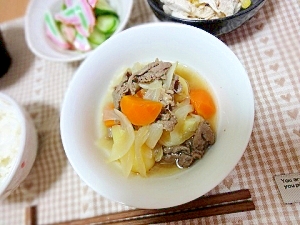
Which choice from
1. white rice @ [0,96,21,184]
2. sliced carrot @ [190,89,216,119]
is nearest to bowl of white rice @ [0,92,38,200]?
white rice @ [0,96,21,184]

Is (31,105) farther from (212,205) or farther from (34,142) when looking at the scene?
(212,205)

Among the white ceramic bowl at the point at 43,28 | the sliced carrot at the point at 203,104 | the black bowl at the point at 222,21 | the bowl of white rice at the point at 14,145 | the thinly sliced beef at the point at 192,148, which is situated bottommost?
the bowl of white rice at the point at 14,145

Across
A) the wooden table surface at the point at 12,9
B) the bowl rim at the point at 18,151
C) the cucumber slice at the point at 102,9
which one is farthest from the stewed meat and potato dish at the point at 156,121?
the wooden table surface at the point at 12,9

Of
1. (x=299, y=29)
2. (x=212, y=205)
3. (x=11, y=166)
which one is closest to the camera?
(x=212, y=205)

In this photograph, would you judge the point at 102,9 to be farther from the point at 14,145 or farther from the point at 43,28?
the point at 14,145

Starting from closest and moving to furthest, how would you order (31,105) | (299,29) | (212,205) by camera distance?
(212,205), (299,29), (31,105)

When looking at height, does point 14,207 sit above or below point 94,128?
below

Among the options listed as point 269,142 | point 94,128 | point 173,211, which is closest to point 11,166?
point 94,128

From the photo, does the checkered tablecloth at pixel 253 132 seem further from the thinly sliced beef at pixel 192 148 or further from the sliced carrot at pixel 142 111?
the sliced carrot at pixel 142 111
